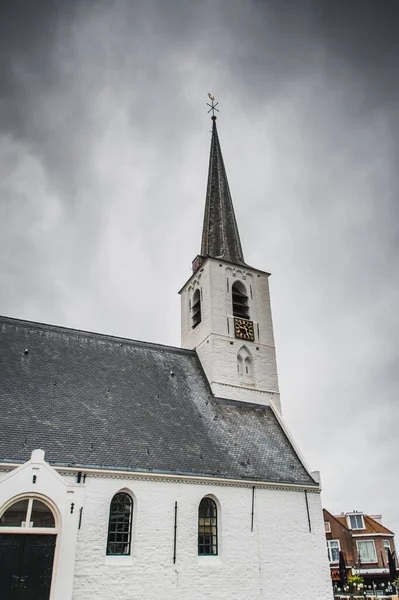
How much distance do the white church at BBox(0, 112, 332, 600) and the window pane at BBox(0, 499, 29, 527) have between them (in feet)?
0.11

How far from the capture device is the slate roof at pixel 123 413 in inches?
654

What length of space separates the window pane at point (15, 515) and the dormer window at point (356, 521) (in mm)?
37041

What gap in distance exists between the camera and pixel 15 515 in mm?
13570

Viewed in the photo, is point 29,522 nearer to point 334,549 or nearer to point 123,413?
point 123,413

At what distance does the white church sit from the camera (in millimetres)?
13711

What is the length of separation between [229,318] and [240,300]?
2.49m

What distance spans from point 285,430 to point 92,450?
1009cm

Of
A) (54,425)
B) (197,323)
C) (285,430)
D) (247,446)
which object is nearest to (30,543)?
(54,425)

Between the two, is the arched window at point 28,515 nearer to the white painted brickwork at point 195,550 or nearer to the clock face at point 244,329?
the white painted brickwork at point 195,550

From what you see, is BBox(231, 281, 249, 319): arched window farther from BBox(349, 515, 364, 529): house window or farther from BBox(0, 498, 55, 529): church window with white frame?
BBox(349, 515, 364, 529): house window

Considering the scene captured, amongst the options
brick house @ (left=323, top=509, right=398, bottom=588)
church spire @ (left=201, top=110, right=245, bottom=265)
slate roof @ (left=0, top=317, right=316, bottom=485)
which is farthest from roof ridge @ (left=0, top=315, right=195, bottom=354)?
brick house @ (left=323, top=509, right=398, bottom=588)

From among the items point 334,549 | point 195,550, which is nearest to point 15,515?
point 195,550

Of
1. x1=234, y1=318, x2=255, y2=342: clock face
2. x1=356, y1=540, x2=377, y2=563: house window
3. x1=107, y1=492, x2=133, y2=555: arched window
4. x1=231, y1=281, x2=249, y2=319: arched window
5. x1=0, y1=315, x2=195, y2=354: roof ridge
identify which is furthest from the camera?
x1=356, y1=540, x2=377, y2=563: house window

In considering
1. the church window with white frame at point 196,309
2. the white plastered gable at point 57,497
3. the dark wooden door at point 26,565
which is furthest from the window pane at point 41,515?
the church window with white frame at point 196,309
